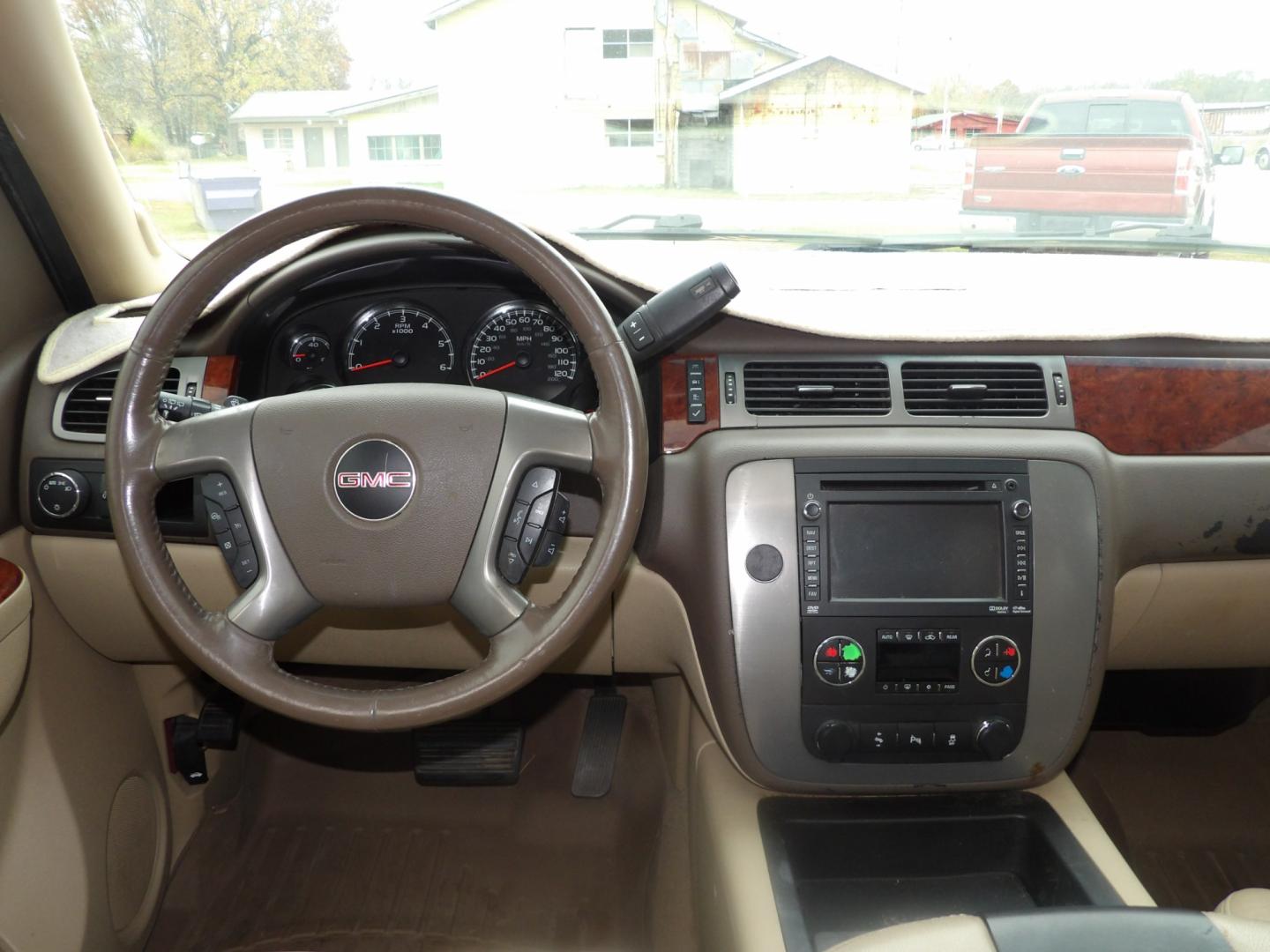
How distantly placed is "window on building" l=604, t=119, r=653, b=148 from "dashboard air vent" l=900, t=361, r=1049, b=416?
2.11 feet

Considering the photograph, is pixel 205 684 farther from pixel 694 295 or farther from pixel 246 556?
pixel 694 295

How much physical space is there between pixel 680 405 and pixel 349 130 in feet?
2.73

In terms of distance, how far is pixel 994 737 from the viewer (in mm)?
1657

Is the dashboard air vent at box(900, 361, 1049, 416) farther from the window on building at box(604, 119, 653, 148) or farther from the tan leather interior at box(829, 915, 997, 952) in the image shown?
the tan leather interior at box(829, 915, 997, 952)

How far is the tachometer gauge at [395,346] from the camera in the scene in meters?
1.78

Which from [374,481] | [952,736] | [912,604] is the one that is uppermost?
[374,481]

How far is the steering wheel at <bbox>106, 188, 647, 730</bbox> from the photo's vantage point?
4.03 ft

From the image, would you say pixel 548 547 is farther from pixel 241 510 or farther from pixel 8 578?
pixel 8 578

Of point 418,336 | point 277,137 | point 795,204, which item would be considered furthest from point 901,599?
point 277,137

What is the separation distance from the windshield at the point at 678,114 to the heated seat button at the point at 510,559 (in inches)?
30.6

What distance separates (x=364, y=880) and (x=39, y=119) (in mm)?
1579

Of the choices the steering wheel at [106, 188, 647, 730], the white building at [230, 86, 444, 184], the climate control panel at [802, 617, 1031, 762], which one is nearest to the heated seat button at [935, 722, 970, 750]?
the climate control panel at [802, 617, 1031, 762]

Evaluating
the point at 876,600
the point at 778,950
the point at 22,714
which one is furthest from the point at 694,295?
the point at 22,714

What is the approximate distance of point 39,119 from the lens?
179 cm
